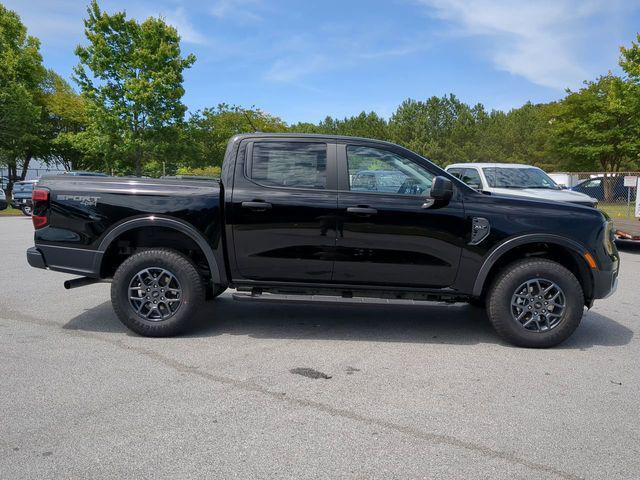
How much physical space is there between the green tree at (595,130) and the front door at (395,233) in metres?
31.5

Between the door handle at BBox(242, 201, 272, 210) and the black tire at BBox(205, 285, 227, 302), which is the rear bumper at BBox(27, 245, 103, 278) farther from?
the door handle at BBox(242, 201, 272, 210)

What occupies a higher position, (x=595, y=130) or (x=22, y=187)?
(x=595, y=130)

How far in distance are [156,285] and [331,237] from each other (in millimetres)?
1735

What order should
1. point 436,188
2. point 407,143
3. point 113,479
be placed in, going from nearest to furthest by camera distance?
point 113,479, point 436,188, point 407,143

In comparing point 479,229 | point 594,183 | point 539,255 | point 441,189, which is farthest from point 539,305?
point 594,183

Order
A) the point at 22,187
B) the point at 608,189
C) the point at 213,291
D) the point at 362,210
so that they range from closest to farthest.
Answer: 1. the point at 362,210
2. the point at 213,291
3. the point at 22,187
4. the point at 608,189

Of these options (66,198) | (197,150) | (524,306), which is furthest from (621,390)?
(197,150)

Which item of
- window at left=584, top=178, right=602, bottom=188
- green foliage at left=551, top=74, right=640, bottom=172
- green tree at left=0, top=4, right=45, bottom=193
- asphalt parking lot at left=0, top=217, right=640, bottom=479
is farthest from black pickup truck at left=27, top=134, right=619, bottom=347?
green foliage at left=551, top=74, right=640, bottom=172

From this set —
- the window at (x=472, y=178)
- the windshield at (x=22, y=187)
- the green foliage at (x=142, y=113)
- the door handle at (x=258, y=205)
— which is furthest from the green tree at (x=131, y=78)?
the door handle at (x=258, y=205)

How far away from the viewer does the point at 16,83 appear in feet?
99.0

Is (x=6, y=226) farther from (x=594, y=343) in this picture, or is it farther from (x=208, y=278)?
(x=594, y=343)

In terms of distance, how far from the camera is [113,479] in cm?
256

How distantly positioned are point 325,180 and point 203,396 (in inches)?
90.0

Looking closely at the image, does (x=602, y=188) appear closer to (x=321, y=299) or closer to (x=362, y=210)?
(x=362, y=210)
